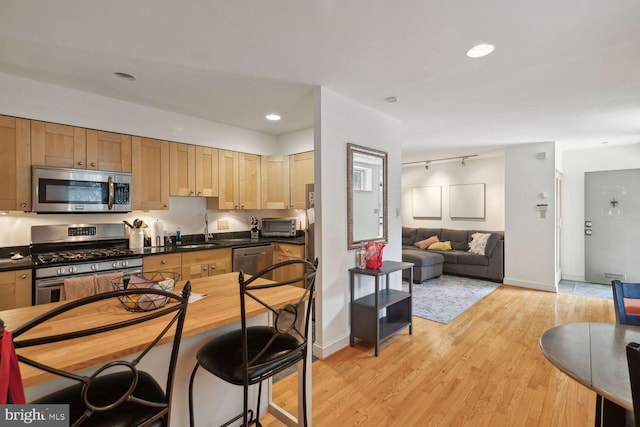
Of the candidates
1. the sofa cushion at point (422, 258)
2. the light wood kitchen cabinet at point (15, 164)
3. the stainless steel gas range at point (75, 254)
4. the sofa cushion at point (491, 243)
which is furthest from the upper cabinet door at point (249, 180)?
the sofa cushion at point (491, 243)

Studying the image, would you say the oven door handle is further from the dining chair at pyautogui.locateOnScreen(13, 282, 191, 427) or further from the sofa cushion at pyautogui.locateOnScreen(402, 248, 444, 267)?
the sofa cushion at pyautogui.locateOnScreen(402, 248, 444, 267)

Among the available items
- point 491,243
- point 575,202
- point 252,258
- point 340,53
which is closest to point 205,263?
point 252,258

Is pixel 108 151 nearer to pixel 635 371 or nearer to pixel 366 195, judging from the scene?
pixel 366 195

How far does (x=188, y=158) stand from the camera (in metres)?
3.77

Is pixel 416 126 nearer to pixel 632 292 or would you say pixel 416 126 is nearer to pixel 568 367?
pixel 632 292

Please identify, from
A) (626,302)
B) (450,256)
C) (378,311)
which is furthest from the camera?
(450,256)

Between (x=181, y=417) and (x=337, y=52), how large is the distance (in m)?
2.45

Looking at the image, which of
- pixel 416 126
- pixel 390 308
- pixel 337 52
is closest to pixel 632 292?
pixel 390 308

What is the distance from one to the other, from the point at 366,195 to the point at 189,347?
2300 millimetres

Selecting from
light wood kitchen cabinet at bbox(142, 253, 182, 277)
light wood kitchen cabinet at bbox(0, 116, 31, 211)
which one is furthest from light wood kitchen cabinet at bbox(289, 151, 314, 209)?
light wood kitchen cabinet at bbox(0, 116, 31, 211)

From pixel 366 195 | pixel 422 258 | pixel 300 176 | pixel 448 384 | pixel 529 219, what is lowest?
pixel 448 384

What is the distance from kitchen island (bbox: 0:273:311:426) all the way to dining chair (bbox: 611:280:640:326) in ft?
5.75

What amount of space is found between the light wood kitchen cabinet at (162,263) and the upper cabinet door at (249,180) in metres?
1.24

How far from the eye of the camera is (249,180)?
445 cm
